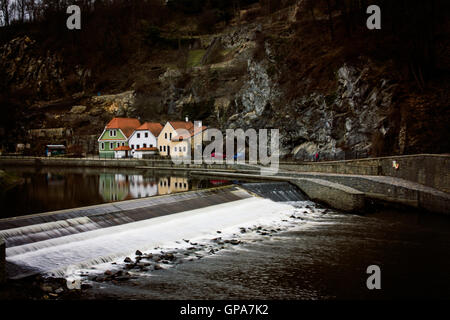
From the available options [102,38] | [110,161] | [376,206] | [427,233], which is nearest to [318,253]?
[427,233]

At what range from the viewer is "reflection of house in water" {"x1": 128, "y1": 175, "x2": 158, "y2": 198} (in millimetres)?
30261

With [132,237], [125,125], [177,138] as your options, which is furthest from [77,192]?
[125,125]

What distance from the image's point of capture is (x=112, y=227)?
16422mm

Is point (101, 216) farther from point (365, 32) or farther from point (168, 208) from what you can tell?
point (365, 32)

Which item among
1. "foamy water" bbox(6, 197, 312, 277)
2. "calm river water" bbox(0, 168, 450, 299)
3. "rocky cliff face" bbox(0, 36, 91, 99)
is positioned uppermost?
"rocky cliff face" bbox(0, 36, 91, 99)

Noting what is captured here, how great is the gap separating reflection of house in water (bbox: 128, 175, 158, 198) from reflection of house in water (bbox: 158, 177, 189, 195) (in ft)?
1.79

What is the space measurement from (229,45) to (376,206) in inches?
2368

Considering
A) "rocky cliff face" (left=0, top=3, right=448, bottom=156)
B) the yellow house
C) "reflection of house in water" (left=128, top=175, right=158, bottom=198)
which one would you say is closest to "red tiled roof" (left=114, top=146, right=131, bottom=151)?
the yellow house

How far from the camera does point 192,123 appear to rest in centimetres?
6231

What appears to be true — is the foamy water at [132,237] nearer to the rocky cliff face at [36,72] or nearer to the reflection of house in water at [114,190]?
the reflection of house in water at [114,190]

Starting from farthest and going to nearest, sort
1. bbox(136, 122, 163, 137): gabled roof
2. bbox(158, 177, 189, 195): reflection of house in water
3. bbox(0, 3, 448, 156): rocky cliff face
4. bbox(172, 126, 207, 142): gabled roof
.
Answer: bbox(136, 122, 163, 137): gabled roof < bbox(172, 126, 207, 142): gabled roof < bbox(0, 3, 448, 156): rocky cliff face < bbox(158, 177, 189, 195): reflection of house in water

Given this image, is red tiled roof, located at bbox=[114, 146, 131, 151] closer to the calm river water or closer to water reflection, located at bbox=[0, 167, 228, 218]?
water reflection, located at bbox=[0, 167, 228, 218]

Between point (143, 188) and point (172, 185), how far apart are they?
10.8 feet

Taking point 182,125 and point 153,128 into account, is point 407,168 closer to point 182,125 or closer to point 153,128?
point 182,125
